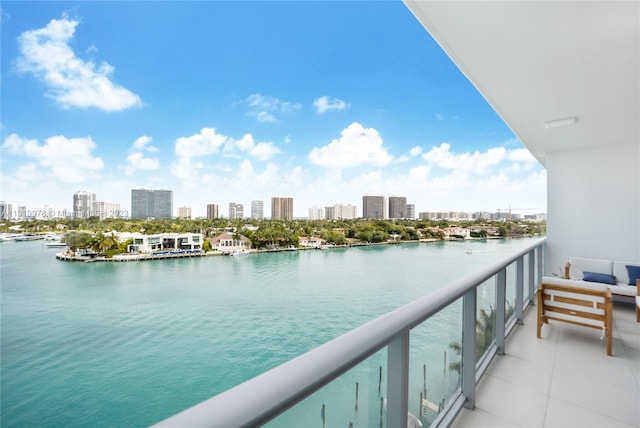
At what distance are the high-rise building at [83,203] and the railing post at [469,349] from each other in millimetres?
45508

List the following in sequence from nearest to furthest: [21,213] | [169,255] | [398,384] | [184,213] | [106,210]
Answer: [398,384], [21,213], [169,255], [106,210], [184,213]

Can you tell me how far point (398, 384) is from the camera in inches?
38.7

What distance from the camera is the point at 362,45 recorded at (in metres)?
56.6

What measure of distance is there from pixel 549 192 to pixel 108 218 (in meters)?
45.7

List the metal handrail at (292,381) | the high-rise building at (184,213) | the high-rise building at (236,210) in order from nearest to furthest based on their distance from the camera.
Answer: the metal handrail at (292,381), the high-rise building at (184,213), the high-rise building at (236,210)

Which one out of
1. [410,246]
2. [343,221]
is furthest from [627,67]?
[343,221]

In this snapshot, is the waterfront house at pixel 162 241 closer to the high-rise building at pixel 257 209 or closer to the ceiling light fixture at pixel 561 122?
the high-rise building at pixel 257 209

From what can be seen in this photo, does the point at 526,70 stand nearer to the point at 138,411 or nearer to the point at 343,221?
the point at 138,411

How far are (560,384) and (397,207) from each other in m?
49.6

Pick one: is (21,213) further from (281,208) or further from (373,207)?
(373,207)

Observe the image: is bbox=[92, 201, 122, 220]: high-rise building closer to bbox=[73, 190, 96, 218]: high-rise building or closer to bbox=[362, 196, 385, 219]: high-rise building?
bbox=[73, 190, 96, 218]: high-rise building

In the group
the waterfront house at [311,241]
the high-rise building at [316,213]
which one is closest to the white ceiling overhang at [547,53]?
the waterfront house at [311,241]

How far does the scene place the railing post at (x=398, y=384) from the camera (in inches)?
38.2

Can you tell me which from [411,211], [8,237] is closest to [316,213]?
[411,211]
